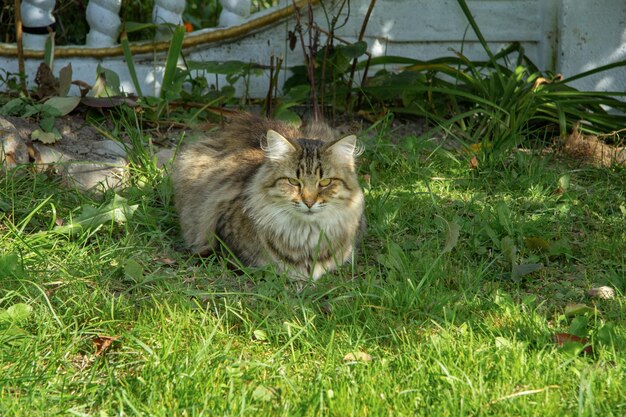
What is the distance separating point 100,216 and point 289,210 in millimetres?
885

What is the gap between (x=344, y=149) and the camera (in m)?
3.78

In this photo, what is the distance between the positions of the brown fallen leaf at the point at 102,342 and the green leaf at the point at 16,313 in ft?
0.88

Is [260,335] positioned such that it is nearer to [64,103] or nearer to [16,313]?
[16,313]

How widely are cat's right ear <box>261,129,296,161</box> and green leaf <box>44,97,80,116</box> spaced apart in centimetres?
184

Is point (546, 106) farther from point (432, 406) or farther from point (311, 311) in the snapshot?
point (432, 406)

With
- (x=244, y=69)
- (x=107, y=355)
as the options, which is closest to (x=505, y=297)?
(x=107, y=355)

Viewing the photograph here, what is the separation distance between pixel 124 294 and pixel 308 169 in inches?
37.3

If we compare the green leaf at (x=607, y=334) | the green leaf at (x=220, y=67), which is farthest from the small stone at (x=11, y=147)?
the green leaf at (x=607, y=334)

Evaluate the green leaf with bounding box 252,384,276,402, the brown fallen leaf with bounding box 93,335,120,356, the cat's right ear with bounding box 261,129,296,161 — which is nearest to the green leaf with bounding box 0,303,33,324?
the brown fallen leaf with bounding box 93,335,120,356

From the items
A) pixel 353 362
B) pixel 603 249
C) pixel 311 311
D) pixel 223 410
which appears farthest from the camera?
pixel 603 249

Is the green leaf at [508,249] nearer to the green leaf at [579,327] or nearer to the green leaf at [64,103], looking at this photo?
the green leaf at [579,327]

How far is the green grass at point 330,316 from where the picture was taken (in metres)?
2.58

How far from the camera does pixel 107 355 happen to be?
9.47 feet

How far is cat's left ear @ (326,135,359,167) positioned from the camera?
12.2ft
